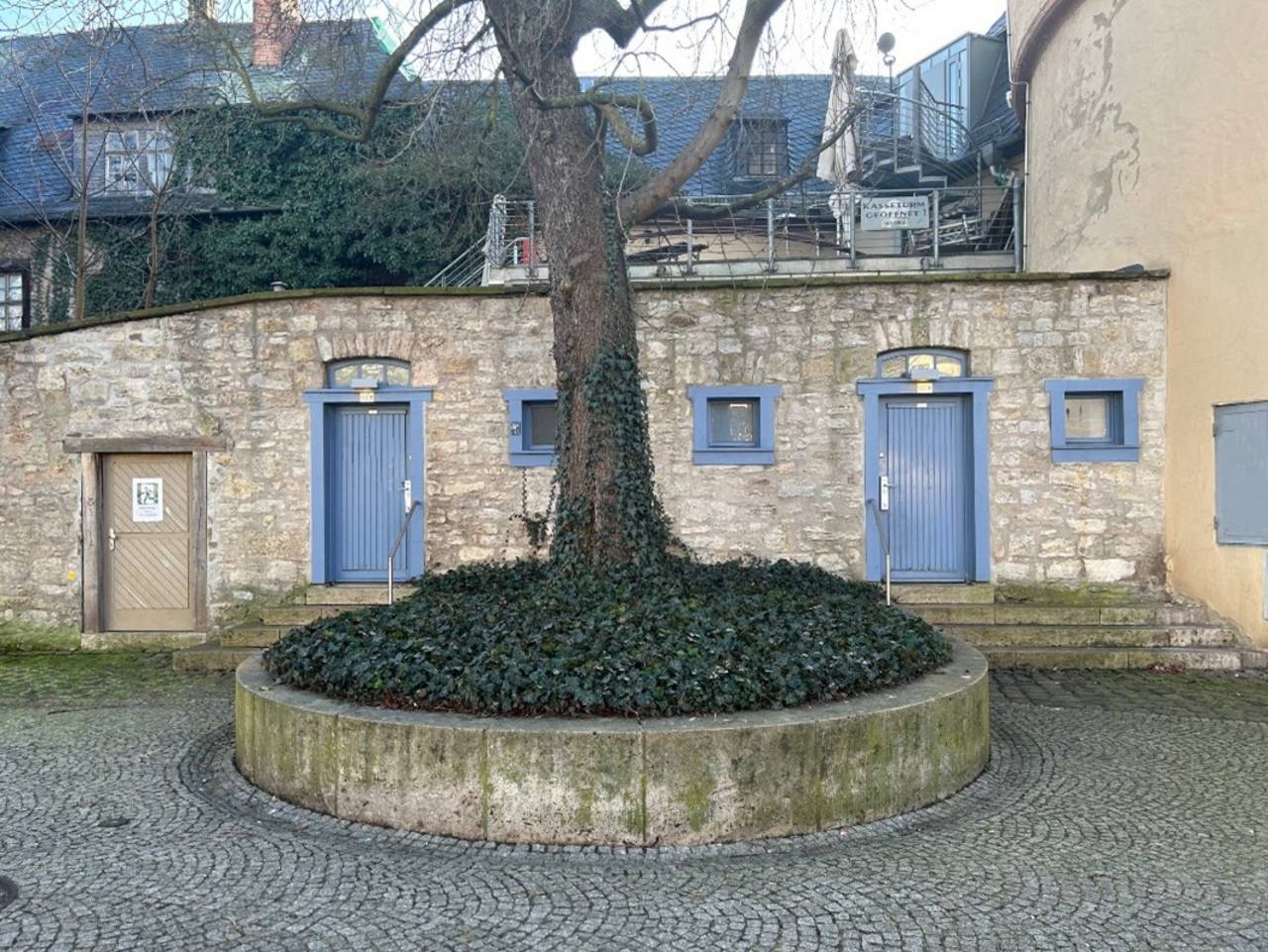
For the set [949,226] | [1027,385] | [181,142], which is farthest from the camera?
[181,142]

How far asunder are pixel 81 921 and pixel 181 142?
13690 mm

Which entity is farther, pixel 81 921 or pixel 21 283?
pixel 21 283

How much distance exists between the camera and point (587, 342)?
22.1 ft

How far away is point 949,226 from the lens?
13.4 metres

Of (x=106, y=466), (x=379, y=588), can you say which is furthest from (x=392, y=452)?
(x=106, y=466)

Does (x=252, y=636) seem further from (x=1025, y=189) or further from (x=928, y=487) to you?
(x=1025, y=189)

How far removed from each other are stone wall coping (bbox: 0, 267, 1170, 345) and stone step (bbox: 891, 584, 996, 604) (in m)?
2.89

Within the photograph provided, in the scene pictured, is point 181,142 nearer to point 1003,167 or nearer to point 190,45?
point 190,45

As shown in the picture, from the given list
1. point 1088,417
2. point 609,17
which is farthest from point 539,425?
point 1088,417

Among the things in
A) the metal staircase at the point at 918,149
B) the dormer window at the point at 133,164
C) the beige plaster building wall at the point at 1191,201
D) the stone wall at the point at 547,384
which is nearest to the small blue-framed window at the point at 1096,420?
the stone wall at the point at 547,384

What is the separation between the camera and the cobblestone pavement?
352 cm

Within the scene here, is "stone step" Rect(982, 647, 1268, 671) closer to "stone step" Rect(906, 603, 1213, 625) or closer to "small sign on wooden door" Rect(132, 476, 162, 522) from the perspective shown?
"stone step" Rect(906, 603, 1213, 625)

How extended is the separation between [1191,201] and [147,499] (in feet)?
34.2

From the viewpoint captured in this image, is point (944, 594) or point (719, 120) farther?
point (944, 594)
